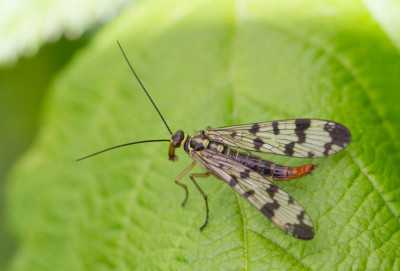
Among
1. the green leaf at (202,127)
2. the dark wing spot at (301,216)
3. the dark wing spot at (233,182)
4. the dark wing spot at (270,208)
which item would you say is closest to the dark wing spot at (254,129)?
the green leaf at (202,127)

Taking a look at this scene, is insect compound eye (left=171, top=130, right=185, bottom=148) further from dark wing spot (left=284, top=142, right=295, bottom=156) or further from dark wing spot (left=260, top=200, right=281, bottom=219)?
dark wing spot (left=260, top=200, right=281, bottom=219)

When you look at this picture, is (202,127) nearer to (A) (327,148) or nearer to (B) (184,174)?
(B) (184,174)

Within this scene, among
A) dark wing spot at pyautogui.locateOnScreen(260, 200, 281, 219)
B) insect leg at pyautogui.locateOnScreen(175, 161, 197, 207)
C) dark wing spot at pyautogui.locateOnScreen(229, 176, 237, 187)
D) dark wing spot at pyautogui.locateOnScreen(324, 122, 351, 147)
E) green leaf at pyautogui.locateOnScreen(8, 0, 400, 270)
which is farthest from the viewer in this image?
insect leg at pyautogui.locateOnScreen(175, 161, 197, 207)

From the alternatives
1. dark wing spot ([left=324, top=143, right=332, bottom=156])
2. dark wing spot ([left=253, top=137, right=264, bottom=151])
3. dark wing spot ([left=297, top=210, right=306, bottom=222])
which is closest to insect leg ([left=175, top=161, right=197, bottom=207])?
dark wing spot ([left=253, top=137, right=264, bottom=151])

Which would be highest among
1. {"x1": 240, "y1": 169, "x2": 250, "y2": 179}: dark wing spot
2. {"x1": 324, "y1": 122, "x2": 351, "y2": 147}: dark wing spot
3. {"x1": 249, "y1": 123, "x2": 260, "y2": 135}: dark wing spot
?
{"x1": 324, "y1": 122, "x2": 351, "y2": 147}: dark wing spot

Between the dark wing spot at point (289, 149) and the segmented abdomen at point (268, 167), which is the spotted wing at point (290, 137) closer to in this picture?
the dark wing spot at point (289, 149)

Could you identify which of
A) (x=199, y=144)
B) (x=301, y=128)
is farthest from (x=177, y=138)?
(x=301, y=128)
